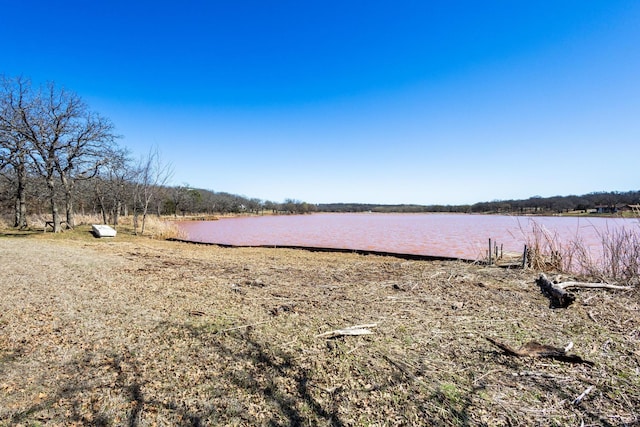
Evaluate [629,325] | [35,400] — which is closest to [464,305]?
[629,325]

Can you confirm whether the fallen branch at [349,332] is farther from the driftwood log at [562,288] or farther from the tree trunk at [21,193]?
the tree trunk at [21,193]

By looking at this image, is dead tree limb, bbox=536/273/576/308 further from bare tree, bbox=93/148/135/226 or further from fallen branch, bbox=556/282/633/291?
bare tree, bbox=93/148/135/226

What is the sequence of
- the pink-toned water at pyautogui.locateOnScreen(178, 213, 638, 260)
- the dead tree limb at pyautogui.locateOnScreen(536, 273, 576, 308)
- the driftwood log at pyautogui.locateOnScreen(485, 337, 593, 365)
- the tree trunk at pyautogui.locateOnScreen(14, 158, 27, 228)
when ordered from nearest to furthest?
1. the driftwood log at pyautogui.locateOnScreen(485, 337, 593, 365)
2. the dead tree limb at pyautogui.locateOnScreen(536, 273, 576, 308)
3. the pink-toned water at pyautogui.locateOnScreen(178, 213, 638, 260)
4. the tree trunk at pyautogui.locateOnScreen(14, 158, 27, 228)

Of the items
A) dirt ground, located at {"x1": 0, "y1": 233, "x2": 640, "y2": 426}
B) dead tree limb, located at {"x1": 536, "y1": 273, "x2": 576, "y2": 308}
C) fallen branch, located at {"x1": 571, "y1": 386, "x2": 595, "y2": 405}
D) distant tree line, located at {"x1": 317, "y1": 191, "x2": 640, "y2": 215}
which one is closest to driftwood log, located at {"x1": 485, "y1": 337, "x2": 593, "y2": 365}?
dirt ground, located at {"x1": 0, "y1": 233, "x2": 640, "y2": 426}

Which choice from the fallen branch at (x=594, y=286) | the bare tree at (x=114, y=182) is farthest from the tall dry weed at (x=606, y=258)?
the bare tree at (x=114, y=182)

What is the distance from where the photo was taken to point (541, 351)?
305 centimetres

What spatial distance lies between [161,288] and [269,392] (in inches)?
158

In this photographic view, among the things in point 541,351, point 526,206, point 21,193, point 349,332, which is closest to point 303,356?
point 349,332

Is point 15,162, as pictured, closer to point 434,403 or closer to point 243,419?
point 243,419

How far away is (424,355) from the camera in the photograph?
301 cm

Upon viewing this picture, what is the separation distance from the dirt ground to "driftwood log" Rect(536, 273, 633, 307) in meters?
0.13

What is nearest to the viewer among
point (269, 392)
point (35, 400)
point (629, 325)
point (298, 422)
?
point (298, 422)

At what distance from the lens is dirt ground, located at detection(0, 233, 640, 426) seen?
2152mm

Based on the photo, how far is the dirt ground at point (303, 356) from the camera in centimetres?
215
